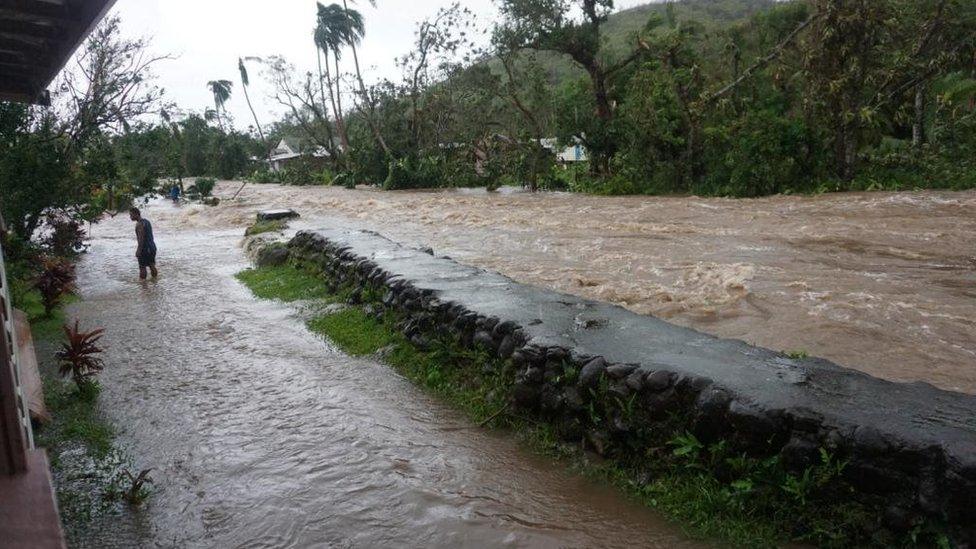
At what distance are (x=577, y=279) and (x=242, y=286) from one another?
6.48 m

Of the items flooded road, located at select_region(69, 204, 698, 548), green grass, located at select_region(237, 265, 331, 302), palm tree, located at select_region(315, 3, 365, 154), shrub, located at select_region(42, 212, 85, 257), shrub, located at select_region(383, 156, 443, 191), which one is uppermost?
palm tree, located at select_region(315, 3, 365, 154)

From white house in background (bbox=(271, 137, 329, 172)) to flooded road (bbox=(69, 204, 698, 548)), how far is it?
4381 cm

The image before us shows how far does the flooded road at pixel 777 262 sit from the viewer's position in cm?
719

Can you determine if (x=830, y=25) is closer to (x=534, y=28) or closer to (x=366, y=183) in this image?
(x=534, y=28)

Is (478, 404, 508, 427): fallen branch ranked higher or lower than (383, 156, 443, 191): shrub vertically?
lower

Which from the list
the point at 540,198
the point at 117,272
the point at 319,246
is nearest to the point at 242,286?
the point at 319,246

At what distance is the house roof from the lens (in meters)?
3.72

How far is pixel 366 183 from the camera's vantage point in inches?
1513

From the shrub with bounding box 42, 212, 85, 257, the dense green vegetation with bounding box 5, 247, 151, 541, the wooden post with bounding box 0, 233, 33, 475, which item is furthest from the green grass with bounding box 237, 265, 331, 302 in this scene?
the wooden post with bounding box 0, 233, 33, 475

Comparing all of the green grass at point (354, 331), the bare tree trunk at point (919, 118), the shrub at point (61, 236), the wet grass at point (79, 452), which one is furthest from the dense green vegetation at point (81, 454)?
the bare tree trunk at point (919, 118)

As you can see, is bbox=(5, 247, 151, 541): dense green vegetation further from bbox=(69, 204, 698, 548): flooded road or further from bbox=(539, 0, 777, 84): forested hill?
bbox=(539, 0, 777, 84): forested hill

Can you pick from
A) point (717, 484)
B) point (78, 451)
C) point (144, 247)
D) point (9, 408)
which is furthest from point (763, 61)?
point (9, 408)

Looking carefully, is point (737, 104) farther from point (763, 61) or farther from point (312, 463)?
point (312, 463)

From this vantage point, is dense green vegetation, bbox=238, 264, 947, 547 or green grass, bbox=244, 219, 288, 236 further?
green grass, bbox=244, 219, 288, 236
